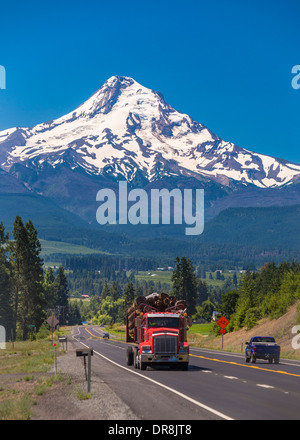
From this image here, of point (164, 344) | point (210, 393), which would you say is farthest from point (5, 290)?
point (210, 393)

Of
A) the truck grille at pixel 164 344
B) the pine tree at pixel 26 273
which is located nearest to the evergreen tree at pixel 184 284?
the pine tree at pixel 26 273

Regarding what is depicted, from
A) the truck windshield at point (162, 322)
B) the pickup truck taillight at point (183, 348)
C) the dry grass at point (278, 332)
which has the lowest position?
the dry grass at point (278, 332)

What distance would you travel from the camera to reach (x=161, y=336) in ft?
107

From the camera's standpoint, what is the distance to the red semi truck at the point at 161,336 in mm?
32844

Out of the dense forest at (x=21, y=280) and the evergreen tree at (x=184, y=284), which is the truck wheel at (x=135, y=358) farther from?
the evergreen tree at (x=184, y=284)

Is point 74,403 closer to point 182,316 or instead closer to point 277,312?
point 182,316

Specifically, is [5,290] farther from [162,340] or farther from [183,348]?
[162,340]

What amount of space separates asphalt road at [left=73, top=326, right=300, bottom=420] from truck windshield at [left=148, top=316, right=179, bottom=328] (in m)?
2.42

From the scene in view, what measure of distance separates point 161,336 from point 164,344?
0.45m
